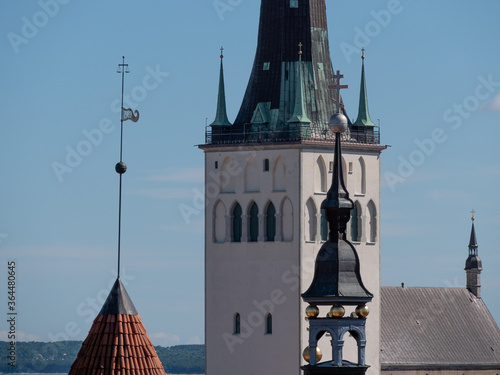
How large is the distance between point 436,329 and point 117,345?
82923 millimetres

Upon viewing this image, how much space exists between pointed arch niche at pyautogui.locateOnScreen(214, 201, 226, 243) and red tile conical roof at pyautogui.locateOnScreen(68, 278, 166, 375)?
5258 cm

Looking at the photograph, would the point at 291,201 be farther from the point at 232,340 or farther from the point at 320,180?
the point at 232,340

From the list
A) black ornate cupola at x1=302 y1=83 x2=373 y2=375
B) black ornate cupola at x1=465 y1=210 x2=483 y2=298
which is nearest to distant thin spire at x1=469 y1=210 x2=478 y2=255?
black ornate cupola at x1=465 y1=210 x2=483 y2=298

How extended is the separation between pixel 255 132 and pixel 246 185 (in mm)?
2659

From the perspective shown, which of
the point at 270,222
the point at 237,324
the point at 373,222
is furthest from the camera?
the point at 373,222

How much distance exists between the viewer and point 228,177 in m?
95.1

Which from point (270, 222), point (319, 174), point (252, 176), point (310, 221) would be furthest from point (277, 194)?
point (319, 174)

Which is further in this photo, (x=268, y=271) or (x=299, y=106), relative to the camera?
(x=268, y=271)

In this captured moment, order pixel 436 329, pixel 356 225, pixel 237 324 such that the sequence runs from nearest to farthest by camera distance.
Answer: pixel 237 324 → pixel 356 225 → pixel 436 329

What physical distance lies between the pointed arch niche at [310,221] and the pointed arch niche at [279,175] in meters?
1.48

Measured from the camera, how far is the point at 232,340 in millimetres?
94938

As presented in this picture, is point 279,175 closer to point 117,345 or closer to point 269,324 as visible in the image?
point 269,324

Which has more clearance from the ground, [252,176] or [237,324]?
[252,176]

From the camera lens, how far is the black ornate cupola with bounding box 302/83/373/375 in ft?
148
